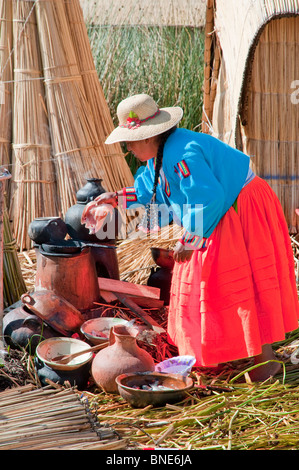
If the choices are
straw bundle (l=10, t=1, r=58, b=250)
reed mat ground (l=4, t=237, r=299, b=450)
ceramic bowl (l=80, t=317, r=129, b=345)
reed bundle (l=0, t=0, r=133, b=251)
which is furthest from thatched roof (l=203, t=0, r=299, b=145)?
reed mat ground (l=4, t=237, r=299, b=450)

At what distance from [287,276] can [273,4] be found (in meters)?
2.17

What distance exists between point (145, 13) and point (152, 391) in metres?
5.70

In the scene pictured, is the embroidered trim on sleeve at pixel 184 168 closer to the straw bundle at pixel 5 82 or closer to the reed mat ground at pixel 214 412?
the reed mat ground at pixel 214 412

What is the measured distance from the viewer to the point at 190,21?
7000 mm

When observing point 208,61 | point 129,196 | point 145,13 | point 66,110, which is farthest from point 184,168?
point 145,13

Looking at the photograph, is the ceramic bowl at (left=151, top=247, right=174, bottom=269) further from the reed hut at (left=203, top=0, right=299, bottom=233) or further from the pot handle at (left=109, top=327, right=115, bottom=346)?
the reed hut at (left=203, top=0, right=299, bottom=233)

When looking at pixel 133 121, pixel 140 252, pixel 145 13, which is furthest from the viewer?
pixel 145 13

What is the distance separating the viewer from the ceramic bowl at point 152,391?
8.13 ft

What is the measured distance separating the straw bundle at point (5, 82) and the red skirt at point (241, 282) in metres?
2.72

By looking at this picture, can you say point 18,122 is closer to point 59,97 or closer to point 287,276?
point 59,97

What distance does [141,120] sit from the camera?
104 inches

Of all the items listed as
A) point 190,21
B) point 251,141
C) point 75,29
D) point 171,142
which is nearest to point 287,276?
point 171,142

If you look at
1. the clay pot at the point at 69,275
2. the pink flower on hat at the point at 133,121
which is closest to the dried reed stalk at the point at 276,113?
the clay pot at the point at 69,275

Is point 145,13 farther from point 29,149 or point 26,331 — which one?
point 26,331
